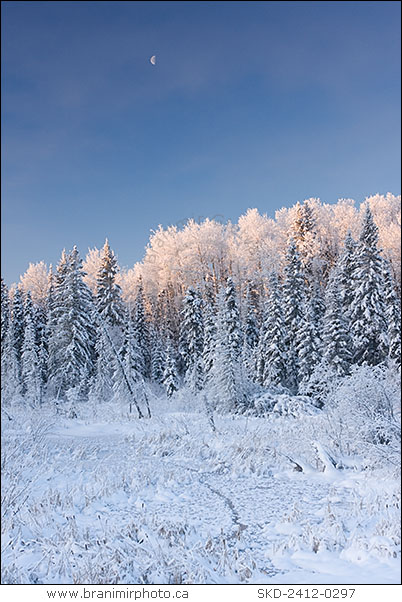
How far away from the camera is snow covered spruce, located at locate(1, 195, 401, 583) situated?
6082mm

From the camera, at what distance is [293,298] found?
3058 cm

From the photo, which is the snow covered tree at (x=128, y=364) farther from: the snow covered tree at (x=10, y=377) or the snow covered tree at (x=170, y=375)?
the snow covered tree at (x=10, y=377)

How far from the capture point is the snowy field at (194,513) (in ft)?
18.2

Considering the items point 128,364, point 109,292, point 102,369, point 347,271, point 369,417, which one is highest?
point 347,271

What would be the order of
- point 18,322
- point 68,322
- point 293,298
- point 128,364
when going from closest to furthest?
point 18,322 < point 68,322 < point 128,364 < point 293,298

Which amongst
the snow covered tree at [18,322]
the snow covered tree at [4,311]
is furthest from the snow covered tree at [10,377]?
the snow covered tree at [4,311]

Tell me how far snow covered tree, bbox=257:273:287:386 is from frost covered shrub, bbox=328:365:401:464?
15.3 meters

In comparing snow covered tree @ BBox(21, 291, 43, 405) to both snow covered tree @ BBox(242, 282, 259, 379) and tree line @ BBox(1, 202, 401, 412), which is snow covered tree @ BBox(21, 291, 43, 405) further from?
snow covered tree @ BBox(242, 282, 259, 379)

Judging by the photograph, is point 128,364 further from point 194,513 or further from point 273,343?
point 194,513

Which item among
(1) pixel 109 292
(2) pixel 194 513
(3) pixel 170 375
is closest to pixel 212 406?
(3) pixel 170 375

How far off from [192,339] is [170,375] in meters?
3.17

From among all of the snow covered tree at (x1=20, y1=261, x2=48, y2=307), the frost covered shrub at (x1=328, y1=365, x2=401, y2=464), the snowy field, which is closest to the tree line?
the snow covered tree at (x1=20, y1=261, x2=48, y2=307)

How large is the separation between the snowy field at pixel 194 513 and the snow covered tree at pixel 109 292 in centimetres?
580

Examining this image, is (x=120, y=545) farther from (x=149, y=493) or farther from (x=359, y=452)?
(x=359, y=452)
